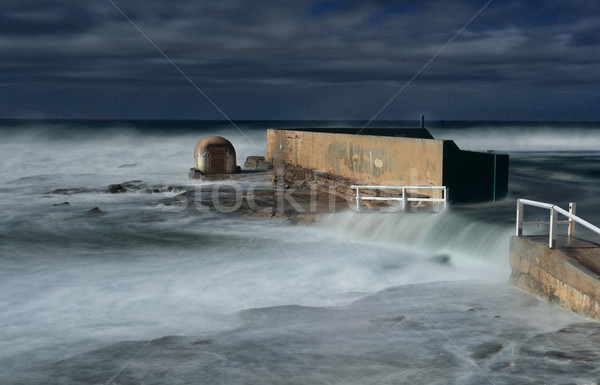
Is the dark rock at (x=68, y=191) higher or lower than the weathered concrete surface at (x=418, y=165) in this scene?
lower

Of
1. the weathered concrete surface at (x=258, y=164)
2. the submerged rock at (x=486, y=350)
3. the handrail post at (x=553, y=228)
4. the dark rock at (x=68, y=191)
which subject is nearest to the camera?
the submerged rock at (x=486, y=350)

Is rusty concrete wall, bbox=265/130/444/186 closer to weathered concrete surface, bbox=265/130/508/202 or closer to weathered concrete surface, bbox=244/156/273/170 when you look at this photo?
weathered concrete surface, bbox=265/130/508/202

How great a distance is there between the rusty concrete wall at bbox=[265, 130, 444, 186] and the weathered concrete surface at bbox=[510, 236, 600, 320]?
19.5 feet

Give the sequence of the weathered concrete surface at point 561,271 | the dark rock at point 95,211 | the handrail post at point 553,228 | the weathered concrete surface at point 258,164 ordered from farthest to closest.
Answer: the weathered concrete surface at point 258,164
the dark rock at point 95,211
the handrail post at point 553,228
the weathered concrete surface at point 561,271

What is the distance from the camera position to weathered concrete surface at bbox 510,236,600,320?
7.70 meters

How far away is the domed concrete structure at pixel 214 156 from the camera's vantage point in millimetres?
27047

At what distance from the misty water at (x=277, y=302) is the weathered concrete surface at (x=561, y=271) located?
8.1 inches

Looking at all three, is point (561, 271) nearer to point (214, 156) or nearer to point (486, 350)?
point (486, 350)

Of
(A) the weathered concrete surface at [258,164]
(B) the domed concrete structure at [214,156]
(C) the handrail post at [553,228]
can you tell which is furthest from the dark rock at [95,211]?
(C) the handrail post at [553,228]

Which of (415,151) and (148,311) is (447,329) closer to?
(148,311)

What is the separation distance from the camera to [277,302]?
32.4 feet

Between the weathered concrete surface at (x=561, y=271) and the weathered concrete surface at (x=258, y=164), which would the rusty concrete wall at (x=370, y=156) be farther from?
the weathered concrete surface at (x=561, y=271)

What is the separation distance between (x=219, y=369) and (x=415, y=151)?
34.4 ft

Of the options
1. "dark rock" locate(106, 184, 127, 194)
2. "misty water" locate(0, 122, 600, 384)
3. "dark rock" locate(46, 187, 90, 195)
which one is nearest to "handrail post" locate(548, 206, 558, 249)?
"misty water" locate(0, 122, 600, 384)
